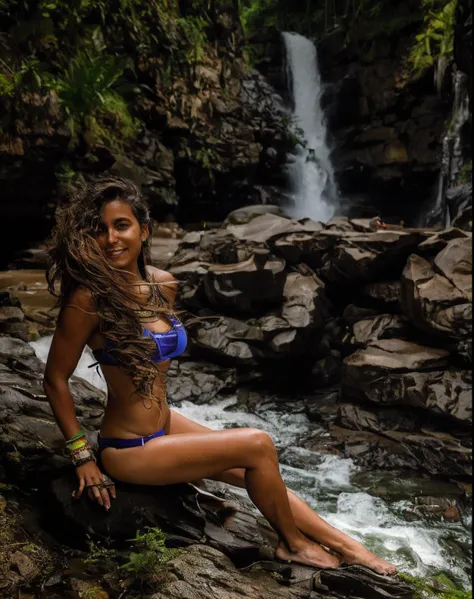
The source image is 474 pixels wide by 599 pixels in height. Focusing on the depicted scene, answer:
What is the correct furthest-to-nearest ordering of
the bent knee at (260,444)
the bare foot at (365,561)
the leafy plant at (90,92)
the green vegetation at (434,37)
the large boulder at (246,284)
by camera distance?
the green vegetation at (434,37)
the leafy plant at (90,92)
the large boulder at (246,284)
the bare foot at (365,561)
the bent knee at (260,444)

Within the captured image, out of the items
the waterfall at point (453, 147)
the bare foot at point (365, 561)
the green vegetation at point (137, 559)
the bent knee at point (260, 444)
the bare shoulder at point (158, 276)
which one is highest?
the waterfall at point (453, 147)

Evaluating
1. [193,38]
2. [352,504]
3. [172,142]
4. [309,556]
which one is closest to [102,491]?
[309,556]

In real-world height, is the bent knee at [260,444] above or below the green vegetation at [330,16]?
below

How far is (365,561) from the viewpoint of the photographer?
8.09ft

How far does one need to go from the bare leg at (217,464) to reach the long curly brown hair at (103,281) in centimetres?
27

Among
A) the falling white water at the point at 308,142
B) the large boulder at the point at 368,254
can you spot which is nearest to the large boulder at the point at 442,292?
the large boulder at the point at 368,254

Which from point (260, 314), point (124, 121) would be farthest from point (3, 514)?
point (124, 121)

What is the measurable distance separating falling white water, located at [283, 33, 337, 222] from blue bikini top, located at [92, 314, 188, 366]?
15187 millimetres

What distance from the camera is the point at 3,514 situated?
7.57 ft

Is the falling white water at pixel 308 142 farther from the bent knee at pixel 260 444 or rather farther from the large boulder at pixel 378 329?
the bent knee at pixel 260 444

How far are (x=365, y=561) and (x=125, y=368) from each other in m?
1.59

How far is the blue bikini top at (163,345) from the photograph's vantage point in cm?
219

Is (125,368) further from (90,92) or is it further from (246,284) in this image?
(90,92)

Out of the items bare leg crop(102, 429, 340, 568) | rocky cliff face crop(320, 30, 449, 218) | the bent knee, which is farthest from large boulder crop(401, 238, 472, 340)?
rocky cliff face crop(320, 30, 449, 218)
